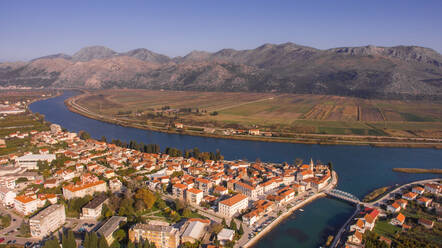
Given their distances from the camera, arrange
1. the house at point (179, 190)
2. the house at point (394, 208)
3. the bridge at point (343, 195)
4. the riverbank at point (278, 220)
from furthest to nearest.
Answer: the bridge at point (343, 195), the house at point (179, 190), the house at point (394, 208), the riverbank at point (278, 220)

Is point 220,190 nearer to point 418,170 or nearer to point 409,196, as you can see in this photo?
point 409,196

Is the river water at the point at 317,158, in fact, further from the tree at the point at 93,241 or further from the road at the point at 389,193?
the tree at the point at 93,241

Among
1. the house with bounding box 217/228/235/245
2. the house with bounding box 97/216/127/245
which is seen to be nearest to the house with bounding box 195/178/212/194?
the house with bounding box 217/228/235/245

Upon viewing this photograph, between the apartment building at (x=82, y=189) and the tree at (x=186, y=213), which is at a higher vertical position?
the apartment building at (x=82, y=189)

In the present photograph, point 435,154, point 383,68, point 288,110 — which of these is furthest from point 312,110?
point 383,68

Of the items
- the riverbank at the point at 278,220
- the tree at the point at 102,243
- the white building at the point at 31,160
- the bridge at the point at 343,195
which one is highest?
the white building at the point at 31,160

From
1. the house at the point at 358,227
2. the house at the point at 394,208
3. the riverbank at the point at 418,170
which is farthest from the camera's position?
the riverbank at the point at 418,170

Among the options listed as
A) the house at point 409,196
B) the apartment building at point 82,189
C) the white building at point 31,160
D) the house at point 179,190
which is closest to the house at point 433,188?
the house at point 409,196

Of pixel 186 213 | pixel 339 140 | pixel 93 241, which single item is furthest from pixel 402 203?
pixel 339 140
